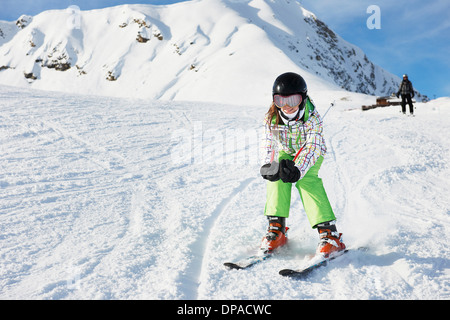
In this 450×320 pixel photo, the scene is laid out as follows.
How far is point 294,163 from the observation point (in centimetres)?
250

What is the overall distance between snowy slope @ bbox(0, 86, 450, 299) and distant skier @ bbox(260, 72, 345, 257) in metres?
0.22

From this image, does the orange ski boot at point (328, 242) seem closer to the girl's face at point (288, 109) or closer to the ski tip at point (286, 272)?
the ski tip at point (286, 272)

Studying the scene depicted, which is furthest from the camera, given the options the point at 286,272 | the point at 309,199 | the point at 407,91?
the point at 407,91

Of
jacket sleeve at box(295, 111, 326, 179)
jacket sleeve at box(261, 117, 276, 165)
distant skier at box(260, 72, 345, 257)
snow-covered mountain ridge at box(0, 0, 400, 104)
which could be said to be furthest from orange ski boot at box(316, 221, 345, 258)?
snow-covered mountain ridge at box(0, 0, 400, 104)

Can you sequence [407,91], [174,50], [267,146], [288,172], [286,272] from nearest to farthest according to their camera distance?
[286,272], [288,172], [267,146], [407,91], [174,50]

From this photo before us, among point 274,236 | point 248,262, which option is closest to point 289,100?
point 274,236

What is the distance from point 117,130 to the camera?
24.6 ft

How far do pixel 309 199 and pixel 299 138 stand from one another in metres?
0.54

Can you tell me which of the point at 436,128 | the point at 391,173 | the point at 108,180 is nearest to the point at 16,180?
the point at 108,180

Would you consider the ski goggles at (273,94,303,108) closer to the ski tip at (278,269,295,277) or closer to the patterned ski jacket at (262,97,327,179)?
the patterned ski jacket at (262,97,327,179)

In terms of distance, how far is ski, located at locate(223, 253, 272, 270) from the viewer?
92.3 inches

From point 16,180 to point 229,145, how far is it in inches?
160

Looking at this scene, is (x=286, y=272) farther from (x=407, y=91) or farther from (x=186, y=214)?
(x=407, y=91)

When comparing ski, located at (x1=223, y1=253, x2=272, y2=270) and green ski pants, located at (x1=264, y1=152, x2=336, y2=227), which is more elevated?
green ski pants, located at (x1=264, y1=152, x2=336, y2=227)
